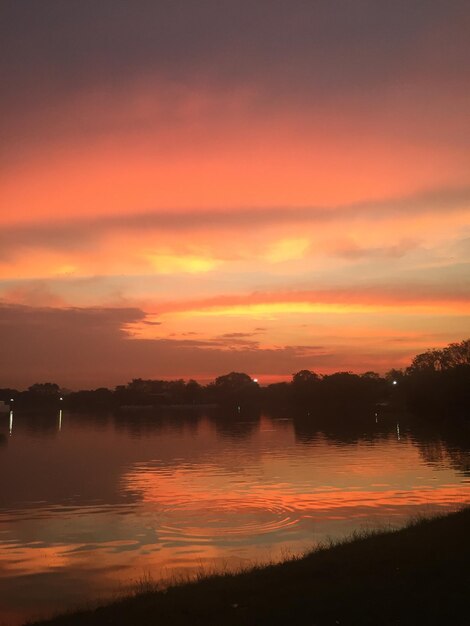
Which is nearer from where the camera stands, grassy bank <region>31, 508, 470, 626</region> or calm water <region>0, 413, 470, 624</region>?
grassy bank <region>31, 508, 470, 626</region>

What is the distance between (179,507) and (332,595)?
19.1 meters

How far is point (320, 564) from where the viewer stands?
12.7 m

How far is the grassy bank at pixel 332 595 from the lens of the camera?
9.26m

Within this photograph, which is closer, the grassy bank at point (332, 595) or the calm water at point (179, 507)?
the grassy bank at point (332, 595)

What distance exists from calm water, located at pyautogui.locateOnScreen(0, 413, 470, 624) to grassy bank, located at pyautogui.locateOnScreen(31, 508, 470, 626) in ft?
13.3

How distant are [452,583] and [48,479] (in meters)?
34.1

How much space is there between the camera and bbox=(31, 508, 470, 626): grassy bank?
9258mm

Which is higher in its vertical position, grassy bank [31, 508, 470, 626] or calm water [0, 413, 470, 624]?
grassy bank [31, 508, 470, 626]

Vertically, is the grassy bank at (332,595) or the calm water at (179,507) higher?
the grassy bank at (332,595)

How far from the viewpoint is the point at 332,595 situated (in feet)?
33.4

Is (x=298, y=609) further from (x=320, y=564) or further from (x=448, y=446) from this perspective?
(x=448, y=446)

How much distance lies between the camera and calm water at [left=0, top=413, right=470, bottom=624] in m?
17.5

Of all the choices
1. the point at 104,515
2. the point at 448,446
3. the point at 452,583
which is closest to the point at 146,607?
the point at 452,583

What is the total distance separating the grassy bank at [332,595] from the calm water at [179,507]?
407cm
